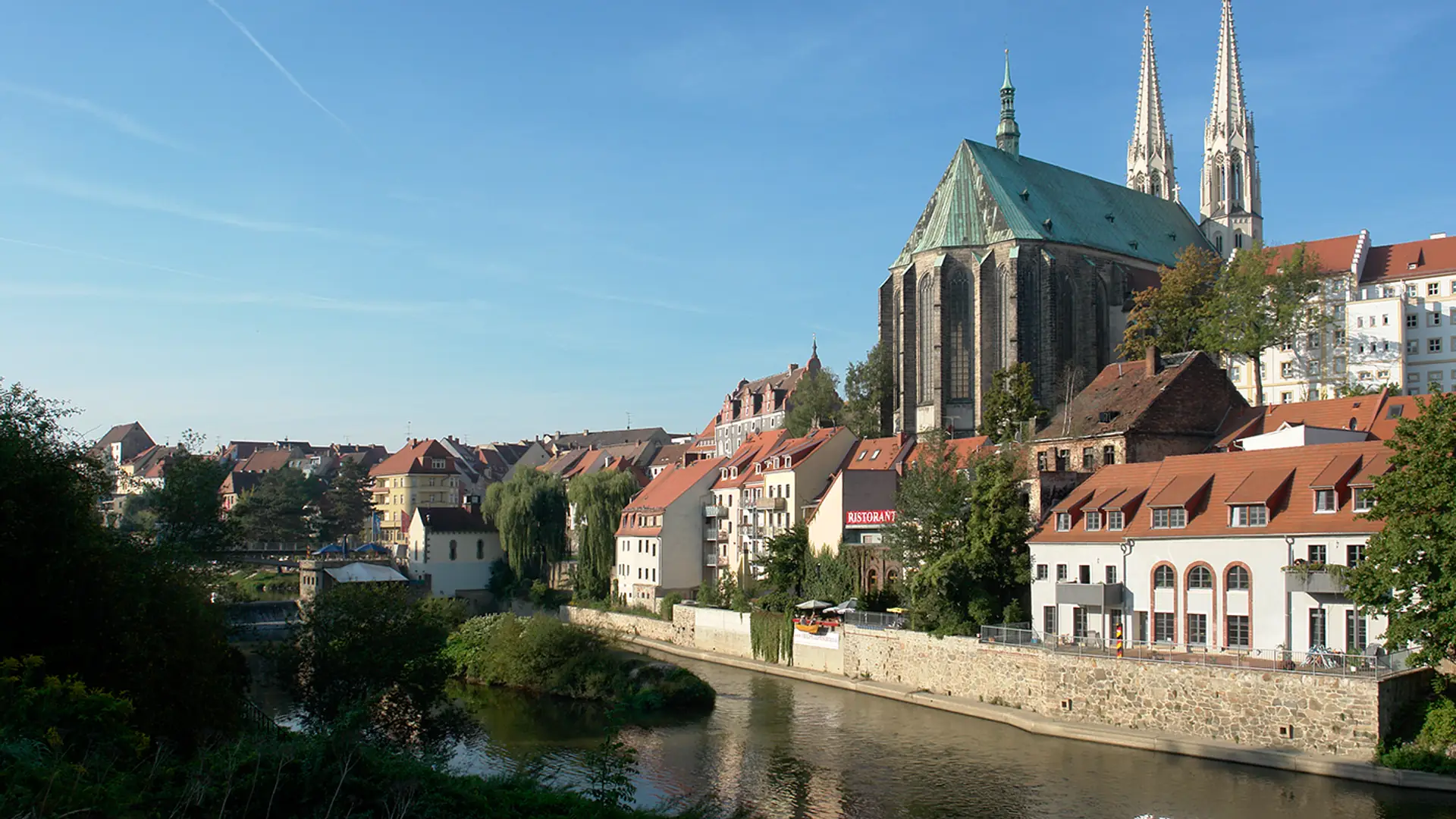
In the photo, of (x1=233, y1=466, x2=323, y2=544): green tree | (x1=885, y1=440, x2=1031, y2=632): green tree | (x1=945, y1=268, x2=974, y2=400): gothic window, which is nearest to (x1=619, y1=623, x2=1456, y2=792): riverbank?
(x1=885, y1=440, x2=1031, y2=632): green tree

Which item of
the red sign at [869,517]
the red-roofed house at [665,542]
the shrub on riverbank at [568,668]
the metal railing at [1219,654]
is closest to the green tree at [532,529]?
the red-roofed house at [665,542]

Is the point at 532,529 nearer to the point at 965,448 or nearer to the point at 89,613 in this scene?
the point at 965,448

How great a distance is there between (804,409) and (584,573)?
2264cm

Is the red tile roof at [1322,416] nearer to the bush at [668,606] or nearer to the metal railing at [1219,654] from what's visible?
the metal railing at [1219,654]

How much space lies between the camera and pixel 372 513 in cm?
11956

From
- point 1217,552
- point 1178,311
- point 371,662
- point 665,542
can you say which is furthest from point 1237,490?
point 665,542

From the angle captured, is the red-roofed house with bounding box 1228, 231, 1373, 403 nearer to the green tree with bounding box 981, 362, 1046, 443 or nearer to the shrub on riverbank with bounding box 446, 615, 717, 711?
the green tree with bounding box 981, 362, 1046, 443

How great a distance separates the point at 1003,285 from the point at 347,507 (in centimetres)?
6184

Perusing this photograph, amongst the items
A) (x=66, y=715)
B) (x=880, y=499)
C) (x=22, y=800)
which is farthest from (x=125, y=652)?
(x=880, y=499)

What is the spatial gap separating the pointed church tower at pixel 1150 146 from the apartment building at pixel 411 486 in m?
68.8

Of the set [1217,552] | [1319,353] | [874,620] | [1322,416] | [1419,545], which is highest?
[1319,353]

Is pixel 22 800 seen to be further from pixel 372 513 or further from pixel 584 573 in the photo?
pixel 372 513

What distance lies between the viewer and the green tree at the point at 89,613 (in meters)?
24.8

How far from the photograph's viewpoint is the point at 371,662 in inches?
1387
